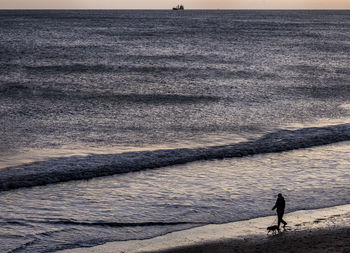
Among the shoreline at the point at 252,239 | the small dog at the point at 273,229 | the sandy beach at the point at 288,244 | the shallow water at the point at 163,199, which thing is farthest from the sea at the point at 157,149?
the sandy beach at the point at 288,244

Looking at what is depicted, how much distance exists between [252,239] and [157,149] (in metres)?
9.90

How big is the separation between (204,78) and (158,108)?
48.9 ft

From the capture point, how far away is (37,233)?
12570mm

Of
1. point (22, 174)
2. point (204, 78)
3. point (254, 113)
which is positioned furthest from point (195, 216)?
point (204, 78)

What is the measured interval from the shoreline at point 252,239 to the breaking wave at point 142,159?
595 cm

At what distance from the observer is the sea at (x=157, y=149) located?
543 inches

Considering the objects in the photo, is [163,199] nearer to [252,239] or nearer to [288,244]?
[252,239]

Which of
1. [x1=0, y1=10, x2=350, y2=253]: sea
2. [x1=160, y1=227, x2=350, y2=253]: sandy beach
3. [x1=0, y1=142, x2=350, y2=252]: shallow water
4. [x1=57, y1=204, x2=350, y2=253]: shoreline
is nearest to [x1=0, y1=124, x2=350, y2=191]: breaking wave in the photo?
[x1=0, y1=10, x2=350, y2=253]: sea

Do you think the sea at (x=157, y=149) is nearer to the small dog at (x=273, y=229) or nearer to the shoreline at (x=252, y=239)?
the shoreline at (x=252, y=239)

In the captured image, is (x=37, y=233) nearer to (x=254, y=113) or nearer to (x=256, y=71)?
(x=254, y=113)

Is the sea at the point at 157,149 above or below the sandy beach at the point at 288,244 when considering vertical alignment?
below

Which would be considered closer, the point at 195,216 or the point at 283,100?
the point at 195,216

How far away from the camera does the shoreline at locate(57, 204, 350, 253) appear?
11.3 m

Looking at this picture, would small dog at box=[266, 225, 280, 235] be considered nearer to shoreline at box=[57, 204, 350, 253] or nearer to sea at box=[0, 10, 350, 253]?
shoreline at box=[57, 204, 350, 253]
